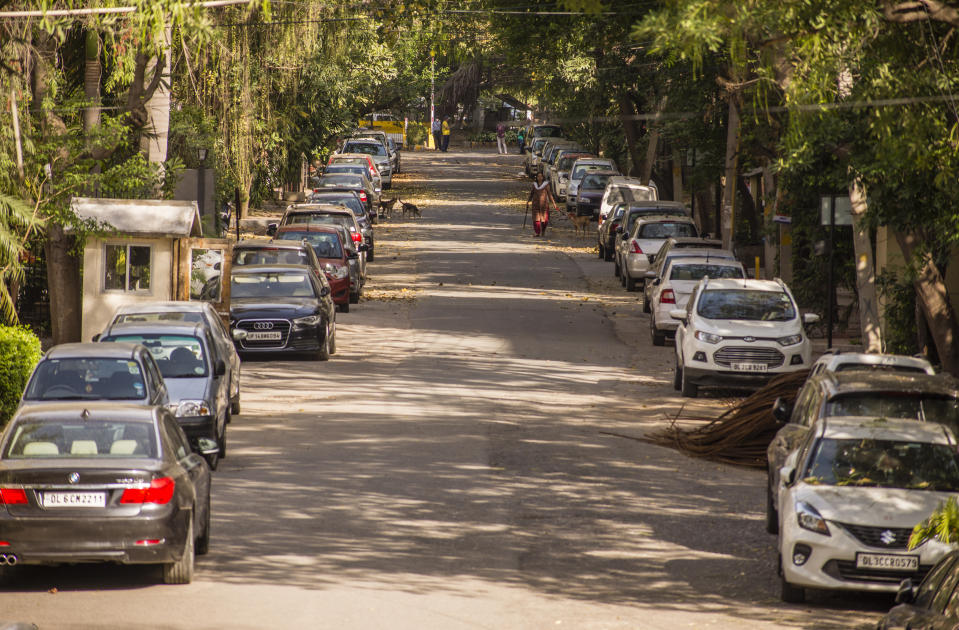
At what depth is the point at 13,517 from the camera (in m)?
9.95

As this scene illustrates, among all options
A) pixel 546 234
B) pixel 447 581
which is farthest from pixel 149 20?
pixel 546 234

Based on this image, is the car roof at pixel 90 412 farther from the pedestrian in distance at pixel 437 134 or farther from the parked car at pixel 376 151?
the pedestrian in distance at pixel 437 134

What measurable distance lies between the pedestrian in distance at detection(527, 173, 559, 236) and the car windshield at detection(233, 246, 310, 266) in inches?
779

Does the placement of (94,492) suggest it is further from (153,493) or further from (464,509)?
(464,509)

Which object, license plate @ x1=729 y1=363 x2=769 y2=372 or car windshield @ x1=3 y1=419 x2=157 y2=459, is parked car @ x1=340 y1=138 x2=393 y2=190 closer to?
license plate @ x1=729 y1=363 x2=769 y2=372

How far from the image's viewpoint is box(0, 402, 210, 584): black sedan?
9977 millimetres

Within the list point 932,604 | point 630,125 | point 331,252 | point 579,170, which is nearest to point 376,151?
point 579,170

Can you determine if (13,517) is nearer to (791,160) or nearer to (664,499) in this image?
(664,499)

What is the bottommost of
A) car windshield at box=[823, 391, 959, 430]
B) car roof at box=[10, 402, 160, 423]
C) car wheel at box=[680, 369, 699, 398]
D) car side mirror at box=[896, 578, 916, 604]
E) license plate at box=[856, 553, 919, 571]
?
car wheel at box=[680, 369, 699, 398]

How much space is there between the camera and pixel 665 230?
34.7 metres

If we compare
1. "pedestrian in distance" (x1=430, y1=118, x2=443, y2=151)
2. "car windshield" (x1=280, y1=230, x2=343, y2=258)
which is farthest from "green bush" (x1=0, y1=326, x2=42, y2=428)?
"pedestrian in distance" (x1=430, y1=118, x2=443, y2=151)

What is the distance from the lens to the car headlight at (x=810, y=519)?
10.5 m

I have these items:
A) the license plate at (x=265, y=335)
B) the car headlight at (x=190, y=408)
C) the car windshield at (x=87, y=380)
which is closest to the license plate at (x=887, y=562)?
the car windshield at (x=87, y=380)

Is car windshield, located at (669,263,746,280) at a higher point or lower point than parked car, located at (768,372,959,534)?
Answer: lower
